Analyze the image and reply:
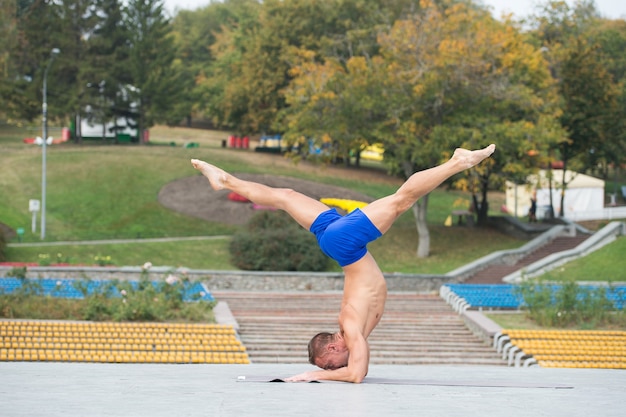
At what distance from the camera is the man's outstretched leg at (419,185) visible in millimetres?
8508

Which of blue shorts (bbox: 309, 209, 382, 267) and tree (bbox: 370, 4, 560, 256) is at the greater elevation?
tree (bbox: 370, 4, 560, 256)

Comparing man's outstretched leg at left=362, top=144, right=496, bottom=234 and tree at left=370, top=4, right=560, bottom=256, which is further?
tree at left=370, top=4, right=560, bottom=256

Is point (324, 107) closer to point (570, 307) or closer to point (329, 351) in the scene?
point (570, 307)

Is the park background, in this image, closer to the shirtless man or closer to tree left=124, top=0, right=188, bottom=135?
tree left=124, top=0, right=188, bottom=135

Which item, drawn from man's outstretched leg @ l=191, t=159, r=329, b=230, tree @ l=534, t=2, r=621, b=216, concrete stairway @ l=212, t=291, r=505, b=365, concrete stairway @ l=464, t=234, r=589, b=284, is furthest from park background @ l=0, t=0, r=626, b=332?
man's outstretched leg @ l=191, t=159, r=329, b=230

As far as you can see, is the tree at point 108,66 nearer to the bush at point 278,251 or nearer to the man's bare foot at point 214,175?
the bush at point 278,251

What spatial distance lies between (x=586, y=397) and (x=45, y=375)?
508cm

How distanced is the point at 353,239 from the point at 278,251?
90.3 feet

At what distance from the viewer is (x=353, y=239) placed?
8.67 m

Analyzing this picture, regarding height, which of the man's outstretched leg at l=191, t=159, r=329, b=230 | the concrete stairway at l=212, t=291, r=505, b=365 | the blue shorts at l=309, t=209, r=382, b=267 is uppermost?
the man's outstretched leg at l=191, t=159, r=329, b=230

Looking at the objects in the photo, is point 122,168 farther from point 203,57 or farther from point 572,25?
point 203,57

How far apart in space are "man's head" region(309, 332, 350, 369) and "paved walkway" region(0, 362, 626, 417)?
82 centimetres

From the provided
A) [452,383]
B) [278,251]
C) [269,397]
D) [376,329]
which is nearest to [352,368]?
[452,383]

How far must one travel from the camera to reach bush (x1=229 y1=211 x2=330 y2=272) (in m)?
35.8
